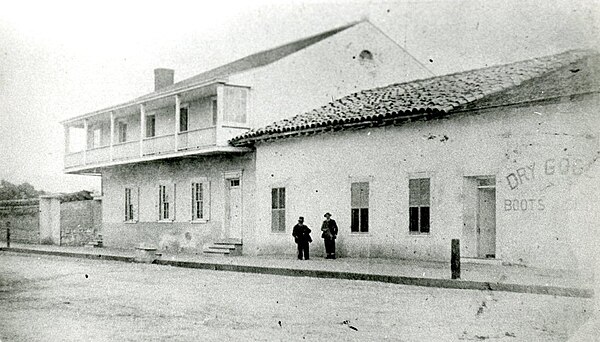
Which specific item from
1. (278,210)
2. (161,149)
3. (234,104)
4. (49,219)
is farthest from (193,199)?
(49,219)

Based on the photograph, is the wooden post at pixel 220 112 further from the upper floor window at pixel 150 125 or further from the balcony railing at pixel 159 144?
the upper floor window at pixel 150 125

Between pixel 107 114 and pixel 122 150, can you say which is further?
pixel 122 150

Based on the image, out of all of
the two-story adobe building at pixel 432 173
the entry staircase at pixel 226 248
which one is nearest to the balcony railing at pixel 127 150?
the entry staircase at pixel 226 248

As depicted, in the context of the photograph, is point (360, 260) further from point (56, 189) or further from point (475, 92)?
point (56, 189)

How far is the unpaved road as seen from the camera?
7836 millimetres

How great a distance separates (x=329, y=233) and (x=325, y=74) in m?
5.14

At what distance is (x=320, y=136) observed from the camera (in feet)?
52.4

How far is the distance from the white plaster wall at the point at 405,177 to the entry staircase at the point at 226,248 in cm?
219

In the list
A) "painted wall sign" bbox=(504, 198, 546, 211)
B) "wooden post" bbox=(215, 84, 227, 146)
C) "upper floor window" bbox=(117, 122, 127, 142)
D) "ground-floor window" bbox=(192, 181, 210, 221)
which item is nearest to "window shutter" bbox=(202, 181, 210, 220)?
"ground-floor window" bbox=(192, 181, 210, 221)

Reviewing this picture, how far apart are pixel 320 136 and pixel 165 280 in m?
4.46

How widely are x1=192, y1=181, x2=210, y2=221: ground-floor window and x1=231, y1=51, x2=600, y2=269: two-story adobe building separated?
5012 mm

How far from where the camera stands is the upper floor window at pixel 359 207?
49.6ft

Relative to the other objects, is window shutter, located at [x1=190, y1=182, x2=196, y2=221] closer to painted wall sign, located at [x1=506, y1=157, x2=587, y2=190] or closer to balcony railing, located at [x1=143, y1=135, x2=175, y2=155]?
balcony railing, located at [x1=143, y1=135, x2=175, y2=155]

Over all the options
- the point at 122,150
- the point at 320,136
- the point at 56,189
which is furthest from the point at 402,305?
the point at 122,150
